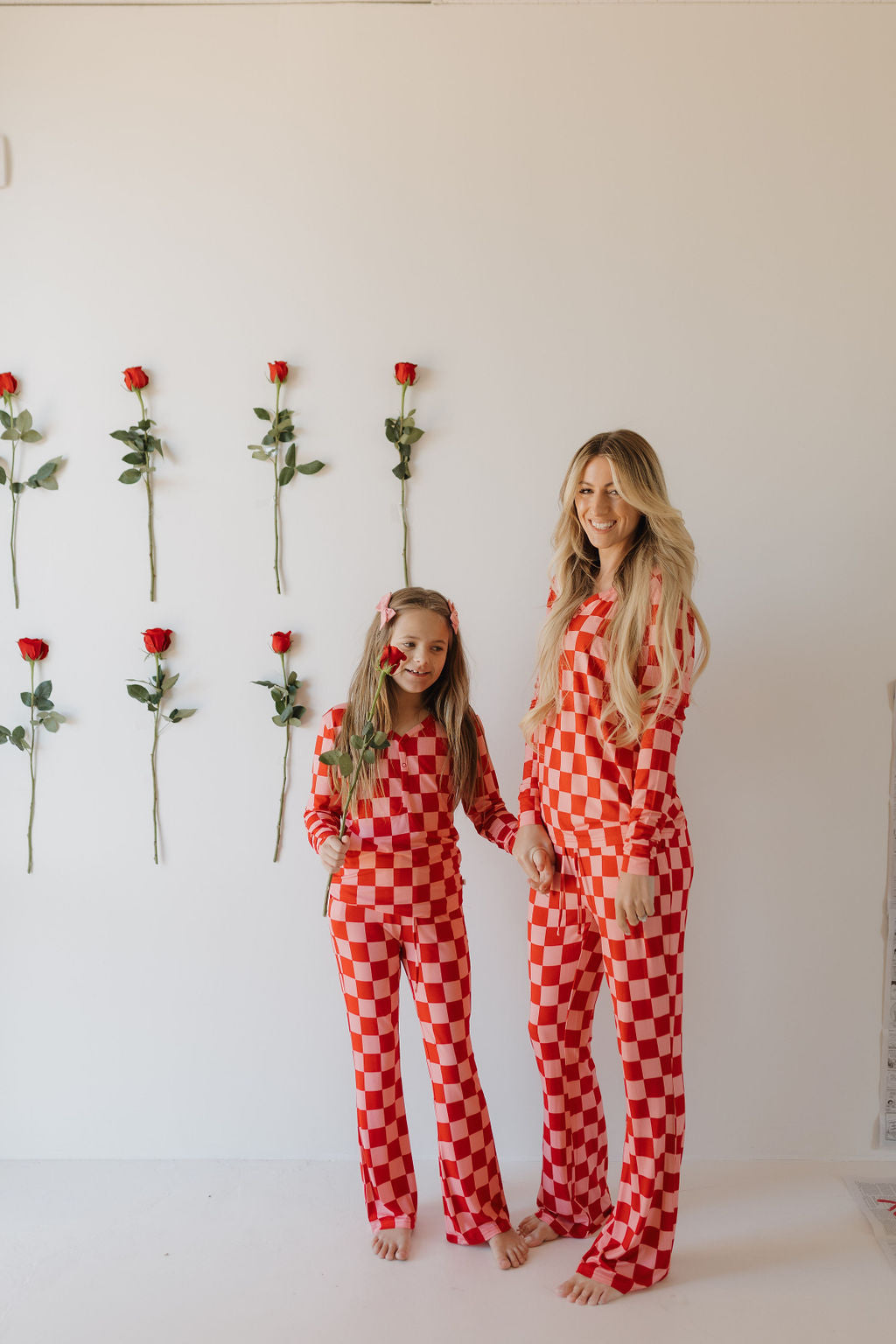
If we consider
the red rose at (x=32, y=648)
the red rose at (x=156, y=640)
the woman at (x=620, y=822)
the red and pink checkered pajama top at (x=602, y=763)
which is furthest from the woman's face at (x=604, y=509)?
the red rose at (x=32, y=648)

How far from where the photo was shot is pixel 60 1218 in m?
2.07

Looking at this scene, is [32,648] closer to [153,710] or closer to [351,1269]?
[153,710]

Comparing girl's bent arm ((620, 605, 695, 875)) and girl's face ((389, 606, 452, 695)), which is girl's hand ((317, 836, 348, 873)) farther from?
girl's bent arm ((620, 605, 695, 875))

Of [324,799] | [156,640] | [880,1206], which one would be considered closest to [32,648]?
[156,640]

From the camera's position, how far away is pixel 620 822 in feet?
5.87

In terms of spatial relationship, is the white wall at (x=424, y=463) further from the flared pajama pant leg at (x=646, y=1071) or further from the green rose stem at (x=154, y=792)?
the flared pajama pant leg at (x=646, y=1071)

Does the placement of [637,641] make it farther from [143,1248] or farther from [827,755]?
[143,1248]

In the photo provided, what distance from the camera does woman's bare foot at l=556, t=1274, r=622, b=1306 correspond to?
5.79 ft

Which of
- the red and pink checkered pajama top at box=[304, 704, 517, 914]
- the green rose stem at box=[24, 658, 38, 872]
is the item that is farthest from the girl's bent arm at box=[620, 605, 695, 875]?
the green rose stem at box=[24, 658, 38, 872]

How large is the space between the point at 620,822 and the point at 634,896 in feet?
0.45

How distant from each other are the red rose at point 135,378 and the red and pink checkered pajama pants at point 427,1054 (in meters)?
1.21

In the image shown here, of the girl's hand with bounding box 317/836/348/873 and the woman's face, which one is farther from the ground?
the woman's face

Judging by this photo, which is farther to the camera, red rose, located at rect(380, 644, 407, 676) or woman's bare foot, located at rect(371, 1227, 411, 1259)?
woman's bare foot, located at rect(371, 1227, 411, 1259)

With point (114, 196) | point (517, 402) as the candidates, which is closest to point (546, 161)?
point (517, 402)
